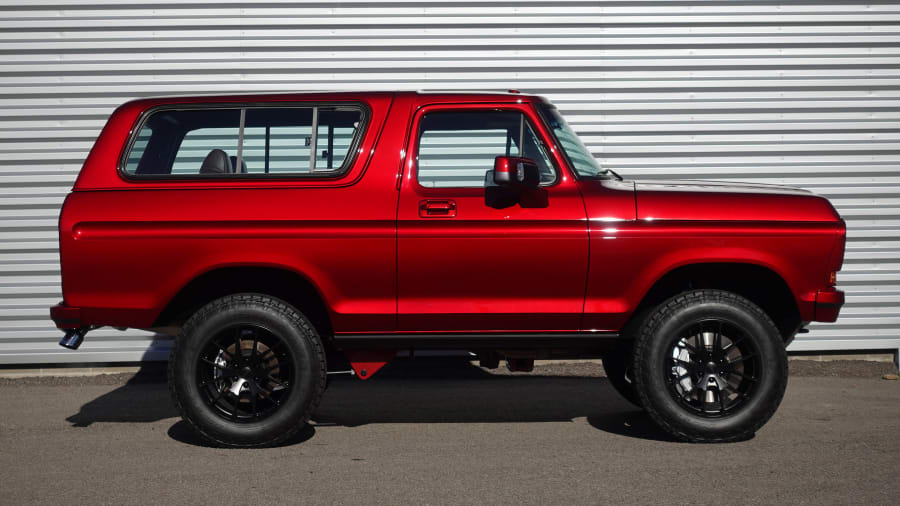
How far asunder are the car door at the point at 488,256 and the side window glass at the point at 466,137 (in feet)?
0.09

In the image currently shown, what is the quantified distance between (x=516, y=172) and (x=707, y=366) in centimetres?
154

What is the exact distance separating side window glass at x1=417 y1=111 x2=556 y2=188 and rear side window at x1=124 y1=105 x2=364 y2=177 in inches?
16.7

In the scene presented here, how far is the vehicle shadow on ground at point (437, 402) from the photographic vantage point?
546cm

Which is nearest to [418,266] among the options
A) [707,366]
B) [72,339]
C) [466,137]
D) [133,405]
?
[466,137]

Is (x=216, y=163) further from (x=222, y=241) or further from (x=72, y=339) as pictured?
(x=72, y=339)

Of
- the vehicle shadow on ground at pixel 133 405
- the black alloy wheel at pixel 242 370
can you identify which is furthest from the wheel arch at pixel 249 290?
the vehicle shadow on ground at pixel 133 405

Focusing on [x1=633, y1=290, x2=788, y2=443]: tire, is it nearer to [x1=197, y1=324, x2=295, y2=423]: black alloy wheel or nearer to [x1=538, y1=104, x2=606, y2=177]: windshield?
[x1=538, y1=104, x2=606, y2=177]: windshield

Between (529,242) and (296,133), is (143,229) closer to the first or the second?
(296,133)

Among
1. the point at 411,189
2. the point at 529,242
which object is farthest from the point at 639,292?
the point at 411,189

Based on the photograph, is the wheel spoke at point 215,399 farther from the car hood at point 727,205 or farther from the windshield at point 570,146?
the car hood at point 727,205

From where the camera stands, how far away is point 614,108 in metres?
7.77

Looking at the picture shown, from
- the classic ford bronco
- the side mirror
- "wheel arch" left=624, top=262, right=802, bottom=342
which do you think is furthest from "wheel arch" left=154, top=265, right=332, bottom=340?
"wheel arch" left=624, top=262, right=802, bottom=342

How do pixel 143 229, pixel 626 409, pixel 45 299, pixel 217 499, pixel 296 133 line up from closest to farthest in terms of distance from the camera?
1. pixel 217 499
2. pixel 143 229
3. pixel 296 133
4. pixel 626 409
5. pixel 45 299

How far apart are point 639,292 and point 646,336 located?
0.81 feet
